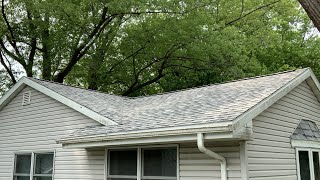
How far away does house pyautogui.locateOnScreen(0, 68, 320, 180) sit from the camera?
6.07 metres

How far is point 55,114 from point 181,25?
929 cm

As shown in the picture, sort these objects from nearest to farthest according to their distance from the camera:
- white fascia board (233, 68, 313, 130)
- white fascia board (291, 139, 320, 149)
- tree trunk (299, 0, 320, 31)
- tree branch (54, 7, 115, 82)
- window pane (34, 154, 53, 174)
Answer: tree trunk (299, 0, 320, 31) → white fascia board (233, 68, 313, 130) → white fascia board (291, 139, 320, 149) → window pane (34, 154, 53, 174) → tree branch (54, 7, 115, 82)

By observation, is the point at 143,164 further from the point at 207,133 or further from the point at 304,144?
the point at 304,144

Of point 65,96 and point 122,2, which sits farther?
point 122,2

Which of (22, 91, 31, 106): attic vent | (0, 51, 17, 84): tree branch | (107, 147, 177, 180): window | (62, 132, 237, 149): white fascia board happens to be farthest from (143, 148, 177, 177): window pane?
(0, 51, 17, 84): tree branch

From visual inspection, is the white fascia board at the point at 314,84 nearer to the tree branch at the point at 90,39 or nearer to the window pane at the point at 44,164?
the window pane at the point at 44,164

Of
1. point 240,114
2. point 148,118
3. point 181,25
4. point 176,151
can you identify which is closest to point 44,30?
point 181,25

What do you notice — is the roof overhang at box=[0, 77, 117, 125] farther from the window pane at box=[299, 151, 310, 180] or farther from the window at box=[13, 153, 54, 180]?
the window pane at box=[299, 151, 310, 180]

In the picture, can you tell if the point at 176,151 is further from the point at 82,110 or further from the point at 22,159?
the point at 22,159

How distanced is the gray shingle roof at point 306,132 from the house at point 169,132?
0.11 ft

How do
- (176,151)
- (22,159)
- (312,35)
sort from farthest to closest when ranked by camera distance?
(312,35) < (22,159) < (176,151)

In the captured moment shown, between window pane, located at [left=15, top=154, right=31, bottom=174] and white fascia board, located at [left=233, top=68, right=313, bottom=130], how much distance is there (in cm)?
684

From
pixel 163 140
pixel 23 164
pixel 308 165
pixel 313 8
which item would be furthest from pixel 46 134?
pixel 313 8

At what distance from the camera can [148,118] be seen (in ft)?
25.0
